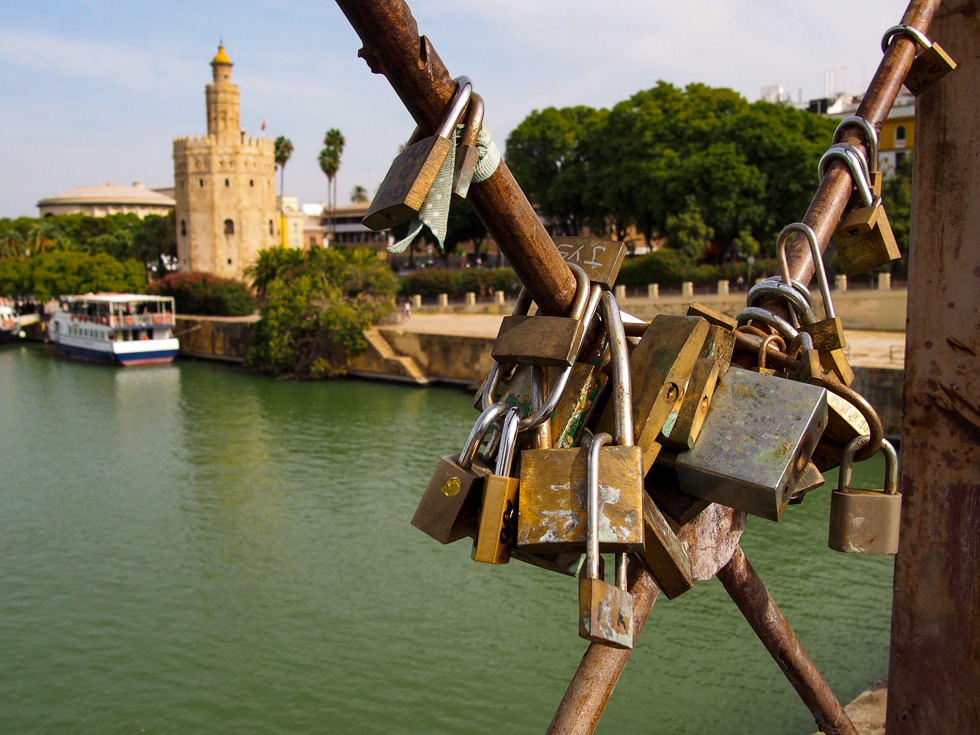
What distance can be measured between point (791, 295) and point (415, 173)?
105 cm

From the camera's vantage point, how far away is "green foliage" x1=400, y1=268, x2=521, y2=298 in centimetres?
3759

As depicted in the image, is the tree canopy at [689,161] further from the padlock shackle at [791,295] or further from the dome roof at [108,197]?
the dome roof at [108,197]

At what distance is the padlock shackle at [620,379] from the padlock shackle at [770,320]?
0.47 m

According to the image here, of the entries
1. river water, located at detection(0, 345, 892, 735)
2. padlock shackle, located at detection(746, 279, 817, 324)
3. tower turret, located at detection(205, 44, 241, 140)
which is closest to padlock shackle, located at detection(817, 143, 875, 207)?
padlock shackle, located at detection(746, 279, 817, 324)

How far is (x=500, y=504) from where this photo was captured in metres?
1.43

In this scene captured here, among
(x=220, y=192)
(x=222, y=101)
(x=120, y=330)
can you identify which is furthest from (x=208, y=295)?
(x=222, y=101)

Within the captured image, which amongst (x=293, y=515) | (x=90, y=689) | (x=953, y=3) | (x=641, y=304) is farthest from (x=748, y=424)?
(x=641, y=304)

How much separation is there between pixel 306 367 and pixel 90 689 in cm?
1974

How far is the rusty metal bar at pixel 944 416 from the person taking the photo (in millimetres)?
1963

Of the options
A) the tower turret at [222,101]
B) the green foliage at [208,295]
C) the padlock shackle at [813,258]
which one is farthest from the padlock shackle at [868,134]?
the tower turret at [222,101]

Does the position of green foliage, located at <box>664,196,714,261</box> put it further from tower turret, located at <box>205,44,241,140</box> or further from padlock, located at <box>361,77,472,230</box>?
padlock, located at <box>361,77,472,230</box>

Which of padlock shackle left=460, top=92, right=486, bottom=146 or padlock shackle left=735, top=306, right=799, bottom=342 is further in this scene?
padlock shackle left=735, top=306, right=799, bottom=342

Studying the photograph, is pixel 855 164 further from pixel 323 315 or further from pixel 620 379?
pixel 323 315

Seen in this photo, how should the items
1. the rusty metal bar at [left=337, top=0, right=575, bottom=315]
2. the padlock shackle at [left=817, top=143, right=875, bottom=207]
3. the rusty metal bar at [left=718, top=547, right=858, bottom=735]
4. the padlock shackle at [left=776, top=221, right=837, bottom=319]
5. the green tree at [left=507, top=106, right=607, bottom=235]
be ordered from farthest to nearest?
the green tree at [left=507, top=106, right=607, bottom=235] → the rusty metal bar at [left=718, top=547, right=858, bottom=735] → the padlock shackle at [left=817, top=143, right=875, bottom=207] → the padlock shackle at [left=776, top=221, right=837, bottom=319] → the rusty metal bar at [left=337, top=0, right=575, bottom=315]
